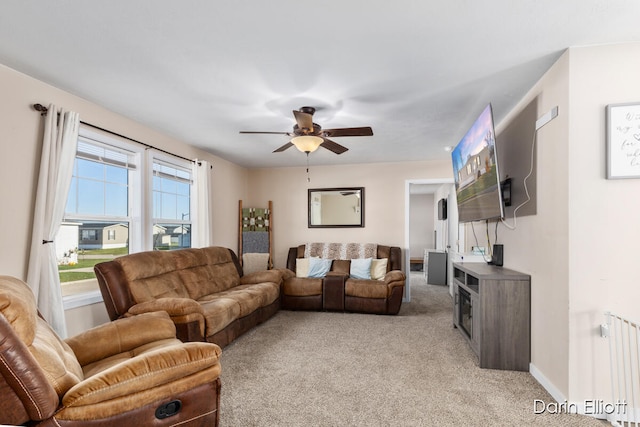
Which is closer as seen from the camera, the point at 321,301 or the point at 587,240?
the point at 587,240

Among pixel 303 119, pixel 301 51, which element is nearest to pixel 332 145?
pixel 303 119

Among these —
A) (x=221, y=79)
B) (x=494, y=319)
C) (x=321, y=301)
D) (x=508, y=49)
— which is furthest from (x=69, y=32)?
(x=321, y=301)

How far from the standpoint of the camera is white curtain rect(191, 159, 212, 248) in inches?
181

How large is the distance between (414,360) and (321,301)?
2.04m

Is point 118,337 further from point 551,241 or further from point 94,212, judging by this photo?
point 551,241

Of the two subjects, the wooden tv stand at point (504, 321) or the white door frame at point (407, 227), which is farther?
the white door frame at point (407, 227)

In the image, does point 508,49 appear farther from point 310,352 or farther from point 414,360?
point 310,352

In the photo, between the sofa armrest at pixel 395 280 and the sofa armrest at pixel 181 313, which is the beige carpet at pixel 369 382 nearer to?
the sofa armrest at pixel 181 313

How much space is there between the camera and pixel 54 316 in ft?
8.49

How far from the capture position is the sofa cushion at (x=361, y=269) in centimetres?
518

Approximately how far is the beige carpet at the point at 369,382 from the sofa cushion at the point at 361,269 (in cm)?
122

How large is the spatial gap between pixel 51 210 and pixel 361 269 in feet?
12.6

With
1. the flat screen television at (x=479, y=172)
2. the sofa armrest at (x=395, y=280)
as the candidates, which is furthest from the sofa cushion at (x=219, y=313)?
the flat screen television at (x=479, y=172)

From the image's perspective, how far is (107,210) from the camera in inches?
137
